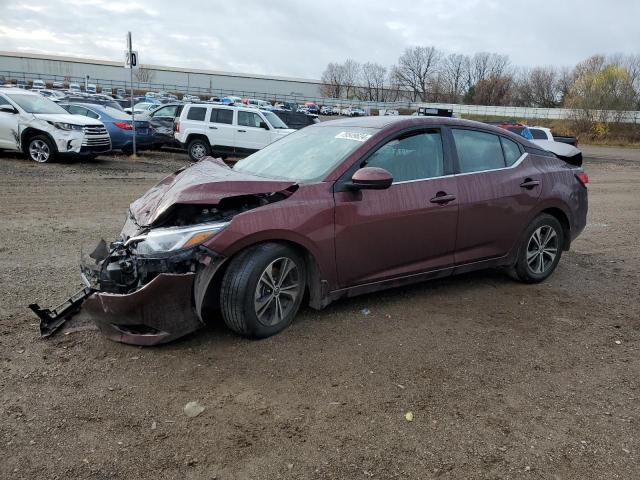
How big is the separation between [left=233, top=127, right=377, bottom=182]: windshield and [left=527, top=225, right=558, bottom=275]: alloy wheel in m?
2.18

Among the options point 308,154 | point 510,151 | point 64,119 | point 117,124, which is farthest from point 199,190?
point 117,124

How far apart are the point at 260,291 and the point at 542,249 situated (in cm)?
324

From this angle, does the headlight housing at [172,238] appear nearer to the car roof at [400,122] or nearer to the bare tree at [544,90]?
the car roof at [400,122]

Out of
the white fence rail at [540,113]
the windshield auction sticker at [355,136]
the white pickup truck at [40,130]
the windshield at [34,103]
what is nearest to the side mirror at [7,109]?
the white pickup truck at [40,130]

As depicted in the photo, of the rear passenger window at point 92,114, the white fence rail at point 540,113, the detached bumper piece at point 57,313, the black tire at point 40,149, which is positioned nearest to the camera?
the detached bumper piece at point 57,313

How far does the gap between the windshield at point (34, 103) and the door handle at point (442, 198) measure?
12187mm

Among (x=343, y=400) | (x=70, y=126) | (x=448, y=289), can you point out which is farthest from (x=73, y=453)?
(x=70, y=126)

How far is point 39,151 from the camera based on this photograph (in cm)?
1351

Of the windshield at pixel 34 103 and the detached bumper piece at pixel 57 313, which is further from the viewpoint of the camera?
the windshield at pixel 34 103

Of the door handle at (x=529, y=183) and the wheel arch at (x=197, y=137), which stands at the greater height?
the wheel arch at (x=197, y=137)

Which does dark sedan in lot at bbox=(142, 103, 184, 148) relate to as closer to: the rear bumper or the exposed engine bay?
the exposed engine bay

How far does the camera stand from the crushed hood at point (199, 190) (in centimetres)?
374

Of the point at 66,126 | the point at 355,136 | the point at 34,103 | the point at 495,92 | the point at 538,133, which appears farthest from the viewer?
the point at 495,92

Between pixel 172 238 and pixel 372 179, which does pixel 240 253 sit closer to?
pixel 172 238
